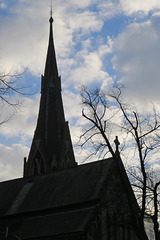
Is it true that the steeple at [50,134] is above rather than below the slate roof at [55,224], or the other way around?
above

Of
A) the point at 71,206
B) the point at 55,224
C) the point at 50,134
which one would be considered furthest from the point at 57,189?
the point at 50,134

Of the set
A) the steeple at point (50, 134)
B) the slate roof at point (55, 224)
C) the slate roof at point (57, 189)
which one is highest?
the steeple at point (50, 134)

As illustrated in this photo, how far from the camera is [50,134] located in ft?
138

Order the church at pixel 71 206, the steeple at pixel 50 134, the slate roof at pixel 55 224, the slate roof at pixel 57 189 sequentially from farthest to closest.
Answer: the steeple at pixel 50 134 < the slate roof at pixel 57 189 < the church at pixel 71 206 < the slate roof at pixel 55 224

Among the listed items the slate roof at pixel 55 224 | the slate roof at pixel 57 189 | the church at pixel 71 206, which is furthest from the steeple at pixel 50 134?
the slate roof at pixel 55 224

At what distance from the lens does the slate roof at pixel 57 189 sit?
24000 millimetres

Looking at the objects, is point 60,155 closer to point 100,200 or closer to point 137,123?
point 100,200

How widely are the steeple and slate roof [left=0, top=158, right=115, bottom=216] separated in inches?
383

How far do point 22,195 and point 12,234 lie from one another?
4096 millimetres

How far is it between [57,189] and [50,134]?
16.4m

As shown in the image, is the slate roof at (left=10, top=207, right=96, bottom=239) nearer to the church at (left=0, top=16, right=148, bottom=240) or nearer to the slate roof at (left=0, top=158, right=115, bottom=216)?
the church at (left=0, top=16, right=148, bottom=240)

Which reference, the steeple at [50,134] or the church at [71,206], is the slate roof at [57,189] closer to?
the church at [71,206]

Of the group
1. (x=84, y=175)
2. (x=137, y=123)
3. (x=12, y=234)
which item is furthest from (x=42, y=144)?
(x=137, y=123)

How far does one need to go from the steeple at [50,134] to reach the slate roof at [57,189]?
9723mm
